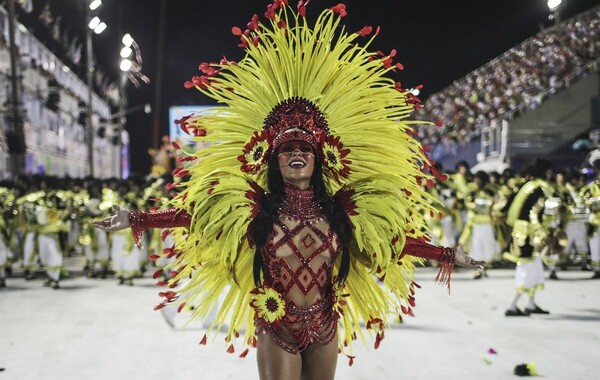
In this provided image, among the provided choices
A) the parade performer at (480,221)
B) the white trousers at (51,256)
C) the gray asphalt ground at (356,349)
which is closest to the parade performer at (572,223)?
the parade performer at (480,221)

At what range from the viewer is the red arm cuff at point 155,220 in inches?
140

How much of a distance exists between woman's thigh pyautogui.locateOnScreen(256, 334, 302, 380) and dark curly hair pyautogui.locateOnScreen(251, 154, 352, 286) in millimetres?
320

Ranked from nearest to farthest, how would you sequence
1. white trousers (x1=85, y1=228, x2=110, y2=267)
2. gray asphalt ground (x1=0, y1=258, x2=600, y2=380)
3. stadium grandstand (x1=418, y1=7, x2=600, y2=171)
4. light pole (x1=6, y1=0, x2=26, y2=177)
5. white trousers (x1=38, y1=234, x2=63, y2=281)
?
1. gray asphalt ground (x1=0, y1=258, x2=600, y2=380)
2. white trousers (x1=38, y1=234, x2=63, y2=281)
3. white trousers (x1=85, y1=228, x2=110, y2=267)
4. light pole (x1=6, y1=0, x2=26, y2=177)
5. stadium grandstand (x1=418, y1=7, x2=600, y2=171)

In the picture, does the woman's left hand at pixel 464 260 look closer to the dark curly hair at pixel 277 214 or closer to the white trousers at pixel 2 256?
the dark curly hair at pixel 277 214

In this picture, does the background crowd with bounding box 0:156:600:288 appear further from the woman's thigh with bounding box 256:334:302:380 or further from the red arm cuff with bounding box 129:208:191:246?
the woman's thigh with bounding box 256:334:302:380

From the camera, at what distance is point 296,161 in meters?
3.43

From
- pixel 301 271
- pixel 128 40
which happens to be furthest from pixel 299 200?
pixel 128 40

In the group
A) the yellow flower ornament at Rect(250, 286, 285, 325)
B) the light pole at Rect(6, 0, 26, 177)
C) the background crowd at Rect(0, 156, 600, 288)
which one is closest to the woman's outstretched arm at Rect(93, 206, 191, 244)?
the yellow flower ornament at Rect(250, 286, 285, 325)

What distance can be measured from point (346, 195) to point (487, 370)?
9.52ft

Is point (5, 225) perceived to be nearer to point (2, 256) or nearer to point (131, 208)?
point (2, 256)

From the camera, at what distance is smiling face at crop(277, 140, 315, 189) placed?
3430 millimetres

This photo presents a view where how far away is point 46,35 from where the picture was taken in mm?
39469

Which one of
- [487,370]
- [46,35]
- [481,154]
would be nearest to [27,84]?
[46,35]

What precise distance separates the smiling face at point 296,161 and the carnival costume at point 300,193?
0.04m
